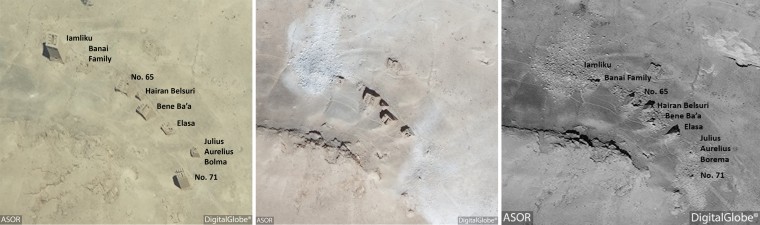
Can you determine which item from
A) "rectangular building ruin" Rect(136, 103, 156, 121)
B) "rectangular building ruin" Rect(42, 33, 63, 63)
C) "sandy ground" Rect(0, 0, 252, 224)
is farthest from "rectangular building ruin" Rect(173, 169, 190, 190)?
"rectangular building ruin" Rect(42, 33, 63, 63)

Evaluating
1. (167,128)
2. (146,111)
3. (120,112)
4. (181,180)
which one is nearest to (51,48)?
(120,112)

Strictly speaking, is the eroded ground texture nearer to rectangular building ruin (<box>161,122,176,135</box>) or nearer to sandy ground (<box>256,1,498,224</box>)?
sandy ground (<box>256,1,498,224</box>)

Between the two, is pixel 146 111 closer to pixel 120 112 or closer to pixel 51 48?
pixel 120 112

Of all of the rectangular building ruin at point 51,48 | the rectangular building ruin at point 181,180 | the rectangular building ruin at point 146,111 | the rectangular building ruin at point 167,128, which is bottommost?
the rectangular building ruin at point 181,180

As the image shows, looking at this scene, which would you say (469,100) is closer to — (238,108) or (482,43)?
(482,43)

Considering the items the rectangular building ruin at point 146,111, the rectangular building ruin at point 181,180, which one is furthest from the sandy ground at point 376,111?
the rectangular building ruin at point 146,111

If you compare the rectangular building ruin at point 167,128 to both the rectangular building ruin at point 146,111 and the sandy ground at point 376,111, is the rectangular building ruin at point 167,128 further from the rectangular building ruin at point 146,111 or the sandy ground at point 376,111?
the sandy ground at point 376,111
